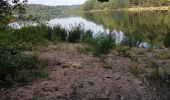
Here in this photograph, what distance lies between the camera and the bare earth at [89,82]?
15.0 ft

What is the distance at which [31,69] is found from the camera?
6.08m

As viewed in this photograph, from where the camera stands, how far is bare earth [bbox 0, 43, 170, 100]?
4574 millimetres

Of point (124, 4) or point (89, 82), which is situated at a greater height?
point (89, 82)

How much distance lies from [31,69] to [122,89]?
1.87m

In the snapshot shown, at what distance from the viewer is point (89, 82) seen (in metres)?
5.23

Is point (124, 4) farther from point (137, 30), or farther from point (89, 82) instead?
point (89, 82)

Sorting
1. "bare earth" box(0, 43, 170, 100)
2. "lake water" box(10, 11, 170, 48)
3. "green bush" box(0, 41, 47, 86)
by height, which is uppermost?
"green bush" box(0, 41, 47, 86)

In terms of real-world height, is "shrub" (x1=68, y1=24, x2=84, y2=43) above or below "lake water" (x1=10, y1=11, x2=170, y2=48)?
above

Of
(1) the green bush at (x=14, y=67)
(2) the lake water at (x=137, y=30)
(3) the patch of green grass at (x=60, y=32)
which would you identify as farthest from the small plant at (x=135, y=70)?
(3) the patch of green grass at (x=60, y=32)

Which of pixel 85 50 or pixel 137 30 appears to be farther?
pixel 137 30

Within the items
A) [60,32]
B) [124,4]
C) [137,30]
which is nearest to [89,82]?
[60,32]

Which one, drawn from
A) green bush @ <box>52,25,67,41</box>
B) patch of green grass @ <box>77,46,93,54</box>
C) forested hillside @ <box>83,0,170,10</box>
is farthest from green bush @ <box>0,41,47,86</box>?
forested hillside @ <box>83,0,170,10</box>

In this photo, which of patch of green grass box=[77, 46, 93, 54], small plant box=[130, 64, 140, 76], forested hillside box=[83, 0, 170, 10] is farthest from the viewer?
forested hillside box=[83, 0, 170, 10]

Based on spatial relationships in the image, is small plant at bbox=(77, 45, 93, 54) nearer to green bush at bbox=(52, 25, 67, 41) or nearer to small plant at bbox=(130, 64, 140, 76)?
small plant at bbox=(130, 64, 140, 76)
